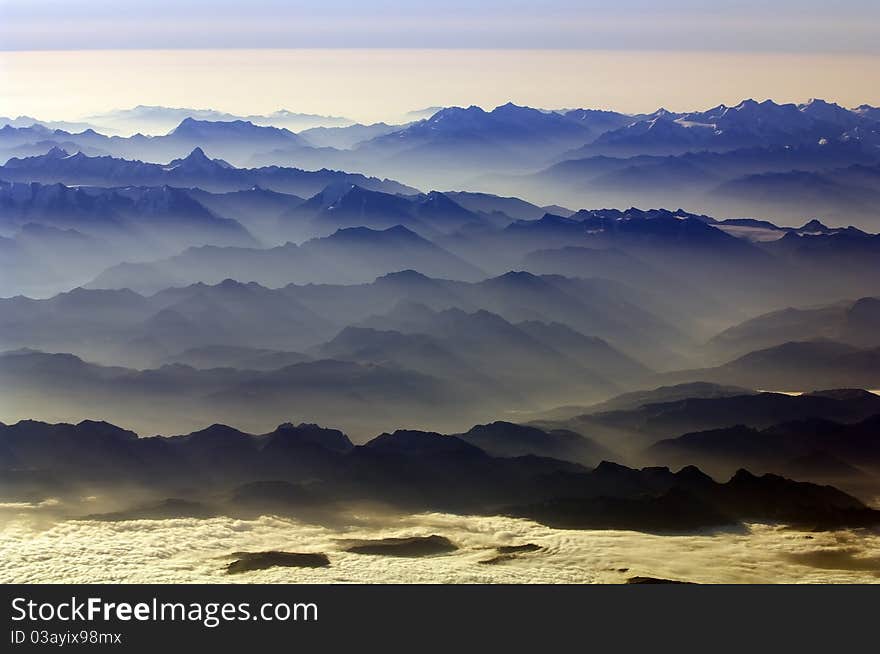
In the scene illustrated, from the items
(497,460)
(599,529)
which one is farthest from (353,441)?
(599,529)

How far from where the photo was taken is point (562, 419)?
95000 mm

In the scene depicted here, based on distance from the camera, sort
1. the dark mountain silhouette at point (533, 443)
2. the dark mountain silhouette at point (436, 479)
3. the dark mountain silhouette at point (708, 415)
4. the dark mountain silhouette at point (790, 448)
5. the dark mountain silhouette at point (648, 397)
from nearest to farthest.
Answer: the dark mountain silhouette at point (436, 479) < the dark mountain silhouette at point (790, 448) < the dark mountain silhouette at point (533, 443) < the dark mountain silhouette at point (708, 415) < the dark mountain silhouette at point (648, 397)

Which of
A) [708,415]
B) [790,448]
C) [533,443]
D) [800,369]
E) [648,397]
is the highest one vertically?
[800,369]

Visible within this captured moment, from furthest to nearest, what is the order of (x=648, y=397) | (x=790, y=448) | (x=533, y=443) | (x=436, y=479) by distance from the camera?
(x=648, y=397), (x=533, y=443), (x=790, y=448), (x=436, y=479)

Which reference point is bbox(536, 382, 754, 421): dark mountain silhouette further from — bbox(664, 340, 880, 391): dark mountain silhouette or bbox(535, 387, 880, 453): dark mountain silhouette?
bbox(664, 340, 880, 391): dark mountain silhouette

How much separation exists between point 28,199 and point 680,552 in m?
187

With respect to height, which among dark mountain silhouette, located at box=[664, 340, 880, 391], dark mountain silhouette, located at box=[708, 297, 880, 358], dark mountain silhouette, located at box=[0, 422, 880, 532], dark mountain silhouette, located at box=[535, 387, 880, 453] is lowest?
dark mountain silhouette, located at box=[0, 422, 880, 532]

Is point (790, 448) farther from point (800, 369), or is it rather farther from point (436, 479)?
point (436, 479)

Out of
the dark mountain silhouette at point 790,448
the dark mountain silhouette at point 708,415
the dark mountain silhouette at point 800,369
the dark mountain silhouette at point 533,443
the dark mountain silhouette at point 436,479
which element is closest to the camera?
the dark mountain silhouette at point 436,479

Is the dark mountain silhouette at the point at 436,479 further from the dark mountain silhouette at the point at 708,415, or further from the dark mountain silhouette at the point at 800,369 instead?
the dark mountain silhouette at the point at 800,369

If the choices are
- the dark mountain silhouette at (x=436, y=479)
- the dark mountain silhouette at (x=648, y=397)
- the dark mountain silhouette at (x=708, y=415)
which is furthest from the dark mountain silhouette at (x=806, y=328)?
the dark mountain silhouette at (x=436, y=479)

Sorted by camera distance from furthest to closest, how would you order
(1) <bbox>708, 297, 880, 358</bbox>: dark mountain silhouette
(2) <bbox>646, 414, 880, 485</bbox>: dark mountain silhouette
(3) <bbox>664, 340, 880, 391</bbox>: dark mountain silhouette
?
(1) <bbox>708, 297, 880, 358</bbox>: dark mountain silhouette → (3) <bbox>664, 340, 880, 391</bbox>: dark mountain silhouette → (2) <bbox>646, 414, 880, 485</bbox>: dark mountain silhouette

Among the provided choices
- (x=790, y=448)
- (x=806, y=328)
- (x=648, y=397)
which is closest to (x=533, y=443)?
(x=648, y=397)

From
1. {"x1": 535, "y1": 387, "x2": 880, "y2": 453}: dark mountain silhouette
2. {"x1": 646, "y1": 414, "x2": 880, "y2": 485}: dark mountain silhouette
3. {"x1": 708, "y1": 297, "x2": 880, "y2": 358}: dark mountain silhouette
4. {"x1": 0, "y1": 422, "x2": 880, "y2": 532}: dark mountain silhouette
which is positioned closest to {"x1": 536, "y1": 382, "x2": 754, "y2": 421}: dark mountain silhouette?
{"x1": 535, "y1": 387, "x2": 880, "y2": 453}: dark mountain silhouette
